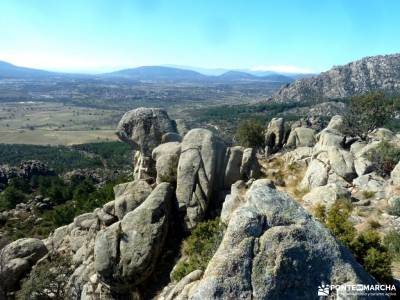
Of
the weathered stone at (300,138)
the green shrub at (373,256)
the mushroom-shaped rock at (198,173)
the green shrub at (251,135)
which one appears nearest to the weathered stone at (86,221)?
the mushroom-shaped rock at (198,173)

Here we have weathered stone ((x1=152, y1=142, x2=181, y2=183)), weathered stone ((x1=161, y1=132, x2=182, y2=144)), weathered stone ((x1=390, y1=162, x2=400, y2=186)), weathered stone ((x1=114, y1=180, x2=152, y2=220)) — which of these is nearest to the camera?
weathered stone ((x1=114, y1=180, x2=152, y2=220))

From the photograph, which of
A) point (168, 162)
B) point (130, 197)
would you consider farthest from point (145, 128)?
point (130, 197)

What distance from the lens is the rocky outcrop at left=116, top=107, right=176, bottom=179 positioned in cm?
3678

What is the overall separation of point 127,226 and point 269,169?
15.6m

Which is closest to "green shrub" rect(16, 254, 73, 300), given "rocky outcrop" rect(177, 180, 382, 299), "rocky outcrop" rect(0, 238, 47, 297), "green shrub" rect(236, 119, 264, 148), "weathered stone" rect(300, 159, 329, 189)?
"rocky outcrop" rect(0, 238, 47, 297)

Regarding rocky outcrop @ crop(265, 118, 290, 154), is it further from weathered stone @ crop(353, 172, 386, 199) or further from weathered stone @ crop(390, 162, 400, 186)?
weathered stone @ crop(390, 162, 400, 186)

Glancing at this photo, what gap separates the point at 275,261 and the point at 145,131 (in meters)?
26.0

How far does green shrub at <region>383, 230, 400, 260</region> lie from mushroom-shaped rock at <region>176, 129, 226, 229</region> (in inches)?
463

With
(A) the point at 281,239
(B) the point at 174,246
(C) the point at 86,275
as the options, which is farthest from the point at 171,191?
(A) the point at 281,239

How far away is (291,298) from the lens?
504 inches

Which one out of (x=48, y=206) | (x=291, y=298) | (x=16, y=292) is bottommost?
(x=48, y=206)

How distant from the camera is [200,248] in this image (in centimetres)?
2334

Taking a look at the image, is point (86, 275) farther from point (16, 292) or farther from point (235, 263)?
point (235, 263)

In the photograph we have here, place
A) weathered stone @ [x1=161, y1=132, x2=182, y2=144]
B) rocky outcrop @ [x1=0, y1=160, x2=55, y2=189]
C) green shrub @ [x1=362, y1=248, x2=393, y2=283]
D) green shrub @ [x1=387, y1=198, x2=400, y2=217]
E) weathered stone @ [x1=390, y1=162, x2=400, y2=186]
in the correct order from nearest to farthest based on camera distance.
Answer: green shrub @ [x1=362, y1=248, x2=393, y2=283] → green shrub @ [x1=387, y1=198, x2=400, y2=217] → weathered stone @ [x1=390, y1=162, x2=400, y2=186] → weathered stone @ [x1=161, y1=132, x2=182, y2=144] → rocky outcrop @ [x1=0, y1=160, x2=55, y2=189]
